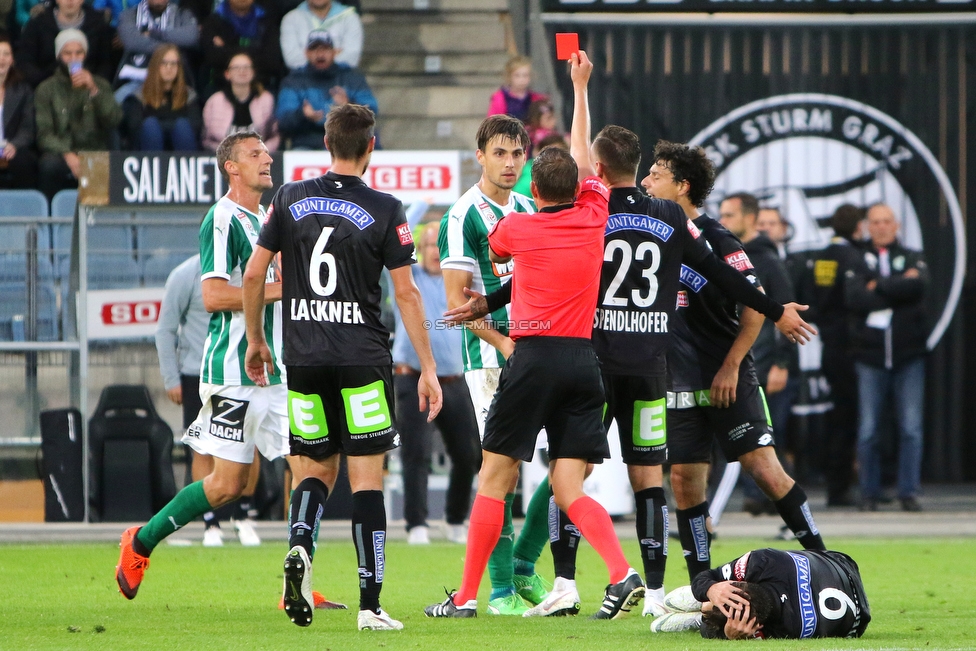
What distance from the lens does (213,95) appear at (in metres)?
13.5

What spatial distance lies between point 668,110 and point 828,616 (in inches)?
298

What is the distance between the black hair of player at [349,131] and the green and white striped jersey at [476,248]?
76 centimetres

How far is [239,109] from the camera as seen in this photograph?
13500mm

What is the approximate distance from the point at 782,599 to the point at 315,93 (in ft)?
31.2

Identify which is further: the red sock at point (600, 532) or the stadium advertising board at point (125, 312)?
the stadium advertising board at point (125, 312)

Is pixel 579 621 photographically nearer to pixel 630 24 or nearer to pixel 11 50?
pixel 630 24

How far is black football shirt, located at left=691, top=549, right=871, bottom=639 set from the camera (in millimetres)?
5371

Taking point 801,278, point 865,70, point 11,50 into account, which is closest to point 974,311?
point 801,278

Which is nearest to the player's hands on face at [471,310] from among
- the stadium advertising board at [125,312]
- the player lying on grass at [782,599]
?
the player lying on grass at [782,599]

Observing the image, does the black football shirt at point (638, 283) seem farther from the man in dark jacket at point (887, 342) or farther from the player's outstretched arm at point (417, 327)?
the man in dark jacket at point (887, 342)

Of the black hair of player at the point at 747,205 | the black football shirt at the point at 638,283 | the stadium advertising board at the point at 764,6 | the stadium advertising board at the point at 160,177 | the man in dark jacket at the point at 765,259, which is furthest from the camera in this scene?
the stadium advertising board at the point at 764,6

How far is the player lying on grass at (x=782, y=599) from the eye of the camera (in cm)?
534

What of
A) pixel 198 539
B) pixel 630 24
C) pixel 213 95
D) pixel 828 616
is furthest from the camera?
pixel 213 95

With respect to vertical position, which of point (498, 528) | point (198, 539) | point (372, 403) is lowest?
point (198, 539)
